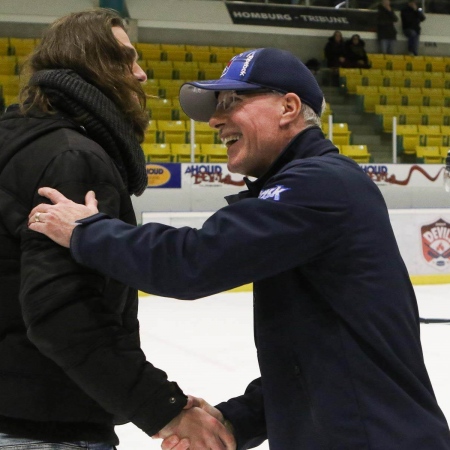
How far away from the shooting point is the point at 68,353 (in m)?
1.30

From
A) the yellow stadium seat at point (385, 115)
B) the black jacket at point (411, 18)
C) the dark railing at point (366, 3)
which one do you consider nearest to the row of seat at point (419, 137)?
the yellow stadium seat at point (385, 115)

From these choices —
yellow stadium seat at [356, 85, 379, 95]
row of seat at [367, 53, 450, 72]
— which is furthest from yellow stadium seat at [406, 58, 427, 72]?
yellow stadium seat at [356, 85, 379, 95]

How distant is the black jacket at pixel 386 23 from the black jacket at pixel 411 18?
209mm

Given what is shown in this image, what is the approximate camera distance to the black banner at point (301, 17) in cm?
1551

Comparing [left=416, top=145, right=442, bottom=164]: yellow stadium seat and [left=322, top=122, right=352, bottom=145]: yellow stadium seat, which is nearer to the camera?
[left=416, top=145, right=442, bottom=164]: yellow stadium seat

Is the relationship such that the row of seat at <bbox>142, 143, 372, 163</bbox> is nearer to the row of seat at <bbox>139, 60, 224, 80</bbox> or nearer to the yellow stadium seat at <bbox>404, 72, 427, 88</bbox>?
the row of seat at <bbox>139, 60, 224, 80</bbox>

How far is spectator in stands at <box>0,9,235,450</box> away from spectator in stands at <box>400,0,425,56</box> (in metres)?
15.3

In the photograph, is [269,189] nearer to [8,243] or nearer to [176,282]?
[176,282]

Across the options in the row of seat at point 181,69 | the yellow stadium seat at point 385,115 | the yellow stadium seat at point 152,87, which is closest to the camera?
the yellow stadium seat at point 152,87

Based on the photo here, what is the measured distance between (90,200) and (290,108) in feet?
1.44

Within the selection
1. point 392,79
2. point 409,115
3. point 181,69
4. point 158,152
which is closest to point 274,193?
point 158,152

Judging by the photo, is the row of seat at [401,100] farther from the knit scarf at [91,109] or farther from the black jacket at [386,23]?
the knit scarf at [91,109]

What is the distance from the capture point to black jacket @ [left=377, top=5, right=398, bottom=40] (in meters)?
15.5

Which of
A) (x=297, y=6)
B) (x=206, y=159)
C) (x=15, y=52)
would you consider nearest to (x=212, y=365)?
(x=206, y=159)
